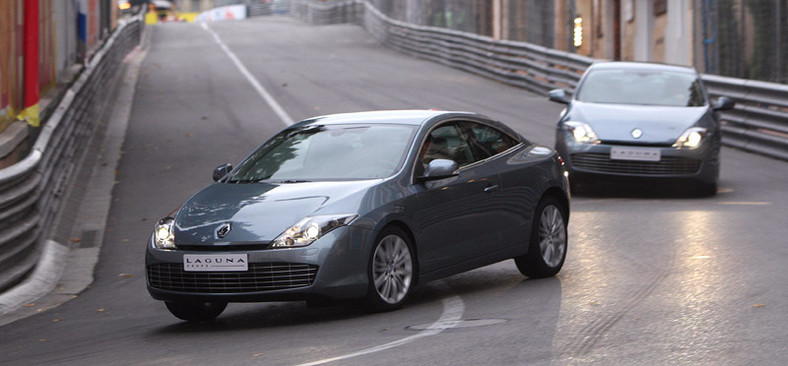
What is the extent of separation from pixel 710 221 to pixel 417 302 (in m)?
4.97

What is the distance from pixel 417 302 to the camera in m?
9.02

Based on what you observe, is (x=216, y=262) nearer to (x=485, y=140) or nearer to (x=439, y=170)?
(x=439, y=170)

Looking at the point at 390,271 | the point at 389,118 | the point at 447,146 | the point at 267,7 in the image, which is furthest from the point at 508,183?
the point at 267,7

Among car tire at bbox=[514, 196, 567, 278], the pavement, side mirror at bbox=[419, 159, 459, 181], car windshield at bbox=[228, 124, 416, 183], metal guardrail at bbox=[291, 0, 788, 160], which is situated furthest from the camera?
metal guardrail at bbox=[291, 0, 788, 160]

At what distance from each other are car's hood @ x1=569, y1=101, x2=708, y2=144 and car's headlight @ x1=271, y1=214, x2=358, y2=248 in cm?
760

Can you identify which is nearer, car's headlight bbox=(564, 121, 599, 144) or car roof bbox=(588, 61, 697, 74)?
car's headlight bbox=(564, 121, 599, 144)

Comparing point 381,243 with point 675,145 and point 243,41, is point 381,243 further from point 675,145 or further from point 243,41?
point 243,41

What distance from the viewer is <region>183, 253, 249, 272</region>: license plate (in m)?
8.10

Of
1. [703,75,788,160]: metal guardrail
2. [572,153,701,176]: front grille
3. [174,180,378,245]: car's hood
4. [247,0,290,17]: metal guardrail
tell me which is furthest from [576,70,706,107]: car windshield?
[247,0,290,17]: metal guardrail

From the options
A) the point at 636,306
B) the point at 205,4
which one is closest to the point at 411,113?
the point at 636,306

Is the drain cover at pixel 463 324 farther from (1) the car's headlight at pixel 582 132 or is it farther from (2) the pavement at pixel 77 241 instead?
(1) the car's headlight at pixel 582 132

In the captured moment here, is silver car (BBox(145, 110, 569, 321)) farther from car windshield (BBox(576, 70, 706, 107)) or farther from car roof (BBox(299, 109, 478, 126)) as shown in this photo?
car windshield (BBox(576, 70, 706, 107))

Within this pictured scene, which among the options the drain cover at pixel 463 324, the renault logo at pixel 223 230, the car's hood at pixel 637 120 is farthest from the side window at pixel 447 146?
the car's hood at pixel 637 120

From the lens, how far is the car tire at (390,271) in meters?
8.35
